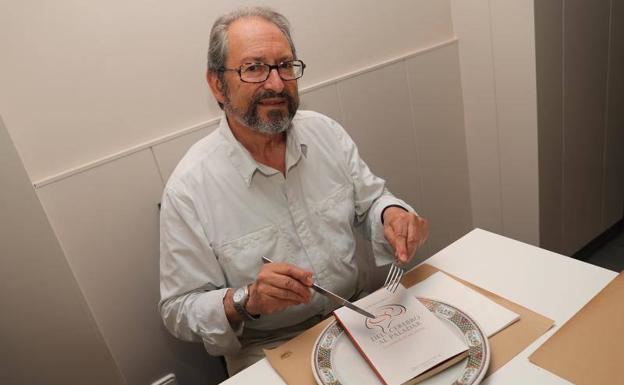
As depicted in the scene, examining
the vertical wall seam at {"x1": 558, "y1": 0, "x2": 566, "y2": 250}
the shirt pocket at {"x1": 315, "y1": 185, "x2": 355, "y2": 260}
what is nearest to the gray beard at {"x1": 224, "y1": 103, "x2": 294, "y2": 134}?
the shirt pocket at {"x1": 315, "y1": 185, "x2": 355, "y2": 260}

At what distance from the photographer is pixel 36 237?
1.13 metres

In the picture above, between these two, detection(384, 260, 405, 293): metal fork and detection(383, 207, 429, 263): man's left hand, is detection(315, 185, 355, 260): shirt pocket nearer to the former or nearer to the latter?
detection(383, 207, 429, 263): man's left hand

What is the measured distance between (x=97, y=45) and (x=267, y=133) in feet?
1.62

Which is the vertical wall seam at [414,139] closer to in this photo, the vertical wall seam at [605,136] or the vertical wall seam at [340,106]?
the vertical wall seam at [340,106]

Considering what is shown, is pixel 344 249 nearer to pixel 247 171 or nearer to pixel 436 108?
pixel 247 171

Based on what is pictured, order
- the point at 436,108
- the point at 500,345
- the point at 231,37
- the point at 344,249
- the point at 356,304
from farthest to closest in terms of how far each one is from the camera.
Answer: the point at 436,108 < the point at 344,249 < the point at 231,37 < the point at 356,304 < the point at 500,345

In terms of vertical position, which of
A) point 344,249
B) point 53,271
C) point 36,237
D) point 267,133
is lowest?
point 344,249

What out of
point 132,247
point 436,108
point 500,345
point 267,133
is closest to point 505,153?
point 436,108

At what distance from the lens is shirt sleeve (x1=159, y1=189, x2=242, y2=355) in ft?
3.47

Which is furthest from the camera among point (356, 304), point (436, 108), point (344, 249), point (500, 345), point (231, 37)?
point (436, 108)

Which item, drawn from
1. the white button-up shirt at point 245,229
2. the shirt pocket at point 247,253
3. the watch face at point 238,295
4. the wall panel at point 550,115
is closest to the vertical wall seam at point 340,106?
the white button-up shirt at point 245,229

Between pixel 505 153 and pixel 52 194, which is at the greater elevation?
pixel 52 194

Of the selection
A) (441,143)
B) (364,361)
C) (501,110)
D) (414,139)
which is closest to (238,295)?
(364,361)

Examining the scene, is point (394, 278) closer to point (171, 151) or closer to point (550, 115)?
point (171, 151)
